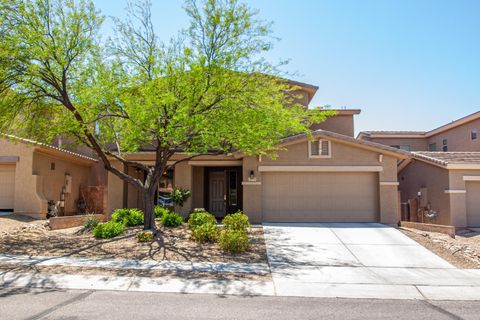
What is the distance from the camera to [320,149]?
632 inches

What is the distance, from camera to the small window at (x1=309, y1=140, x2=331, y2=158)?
52.7 feet

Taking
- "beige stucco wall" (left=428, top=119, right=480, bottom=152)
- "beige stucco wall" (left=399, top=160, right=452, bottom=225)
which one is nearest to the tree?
"beige stucco wall" (left=399, top=160, right=452, bottom=225)

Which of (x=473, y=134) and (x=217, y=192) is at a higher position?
(x=473, y=134)

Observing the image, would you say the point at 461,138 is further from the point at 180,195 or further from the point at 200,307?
the point at 200,307

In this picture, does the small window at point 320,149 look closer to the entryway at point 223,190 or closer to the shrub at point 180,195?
the entryway at point 223,190

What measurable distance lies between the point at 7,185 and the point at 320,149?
554 inches

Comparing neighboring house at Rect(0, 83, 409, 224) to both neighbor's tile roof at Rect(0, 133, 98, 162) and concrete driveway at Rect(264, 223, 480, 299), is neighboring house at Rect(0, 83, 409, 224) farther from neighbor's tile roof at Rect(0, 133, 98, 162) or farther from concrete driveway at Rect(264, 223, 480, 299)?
neighbor's tile roof at Rect(0, 133, 98, 162)

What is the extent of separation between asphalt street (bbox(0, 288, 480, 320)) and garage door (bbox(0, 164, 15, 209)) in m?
11.9

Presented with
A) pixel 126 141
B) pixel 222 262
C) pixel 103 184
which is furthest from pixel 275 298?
pixel 103 184

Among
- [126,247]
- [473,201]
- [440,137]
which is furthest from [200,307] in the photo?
[440,137]

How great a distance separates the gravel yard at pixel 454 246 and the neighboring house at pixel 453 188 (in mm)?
1386

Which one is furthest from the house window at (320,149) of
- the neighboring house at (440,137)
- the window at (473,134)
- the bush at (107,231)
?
the window at (473,134)

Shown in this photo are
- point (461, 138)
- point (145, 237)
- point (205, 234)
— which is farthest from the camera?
point (461, 138)

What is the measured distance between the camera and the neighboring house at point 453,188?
55.5ft
